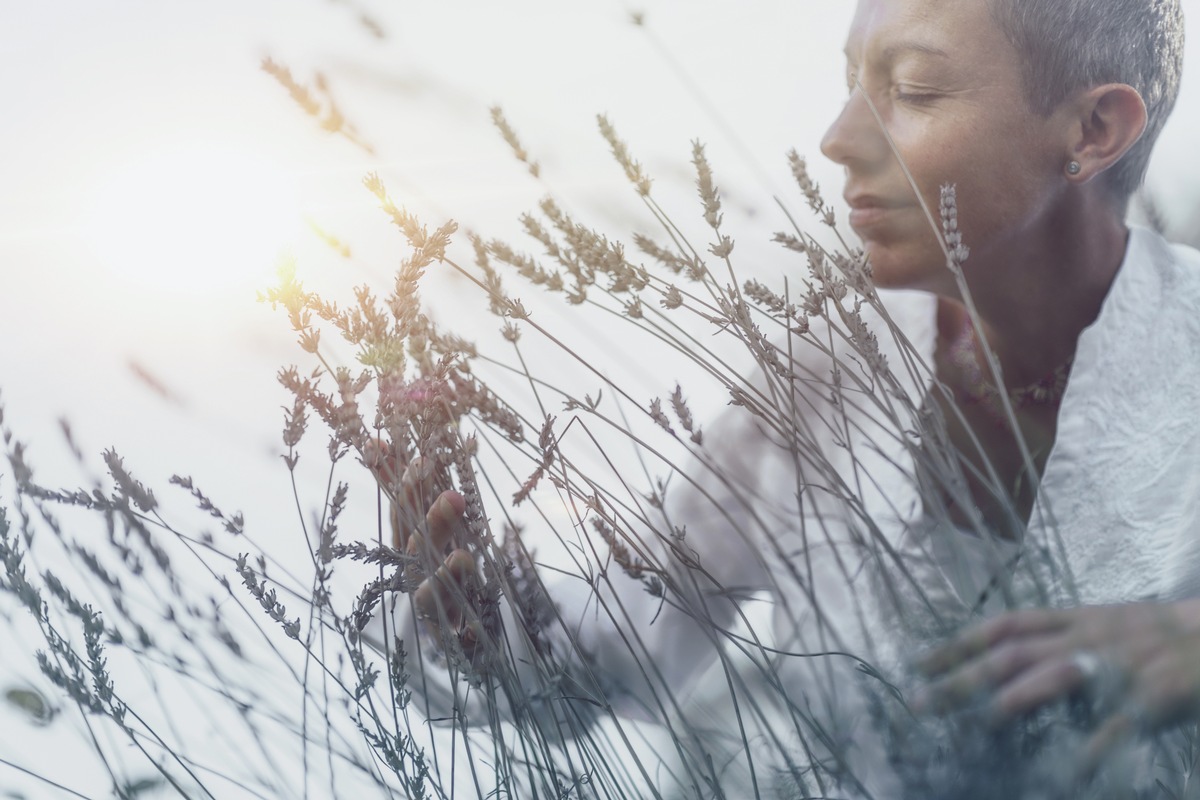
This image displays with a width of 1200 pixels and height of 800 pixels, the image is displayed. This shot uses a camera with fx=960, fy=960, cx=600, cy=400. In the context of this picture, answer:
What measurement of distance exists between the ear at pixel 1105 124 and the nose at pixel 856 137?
0.51ft

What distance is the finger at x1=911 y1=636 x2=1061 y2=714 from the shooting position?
30 cm

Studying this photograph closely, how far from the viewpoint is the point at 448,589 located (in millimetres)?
428

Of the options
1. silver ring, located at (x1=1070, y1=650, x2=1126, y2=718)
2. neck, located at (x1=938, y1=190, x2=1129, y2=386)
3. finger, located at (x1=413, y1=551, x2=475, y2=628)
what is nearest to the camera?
silver ring, located at (x1=1070, y1=650, x2=1126, y2=718)

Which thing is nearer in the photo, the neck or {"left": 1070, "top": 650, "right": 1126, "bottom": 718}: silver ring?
{"left": 1070, "top": 650, "right": 1126, "bottom": 718}: silver ring

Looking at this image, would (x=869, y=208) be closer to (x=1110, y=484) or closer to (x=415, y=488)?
(x=1110, y=484)

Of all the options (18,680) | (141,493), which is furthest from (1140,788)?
(18,680)

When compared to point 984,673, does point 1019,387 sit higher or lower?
higher

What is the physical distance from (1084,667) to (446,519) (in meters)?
0.28

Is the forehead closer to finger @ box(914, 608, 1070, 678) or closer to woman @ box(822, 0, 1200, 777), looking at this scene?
woman @ box(822, 0, 1200, 777)

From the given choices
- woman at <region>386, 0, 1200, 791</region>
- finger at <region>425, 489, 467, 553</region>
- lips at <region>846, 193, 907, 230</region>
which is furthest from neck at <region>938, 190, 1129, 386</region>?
finger at <region>425, 489, 467, 553</region>

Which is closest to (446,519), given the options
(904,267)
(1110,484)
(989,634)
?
(989,634)

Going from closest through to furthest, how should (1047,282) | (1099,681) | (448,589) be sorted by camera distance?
(1099,681) < (448,589) < (1047,282)

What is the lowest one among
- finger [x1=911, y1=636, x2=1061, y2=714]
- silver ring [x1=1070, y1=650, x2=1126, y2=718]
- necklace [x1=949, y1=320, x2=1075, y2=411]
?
silver ring [x1=1070, y1=650, x2=1126, y2=718]

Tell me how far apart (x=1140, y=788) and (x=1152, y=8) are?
615 millimetres
